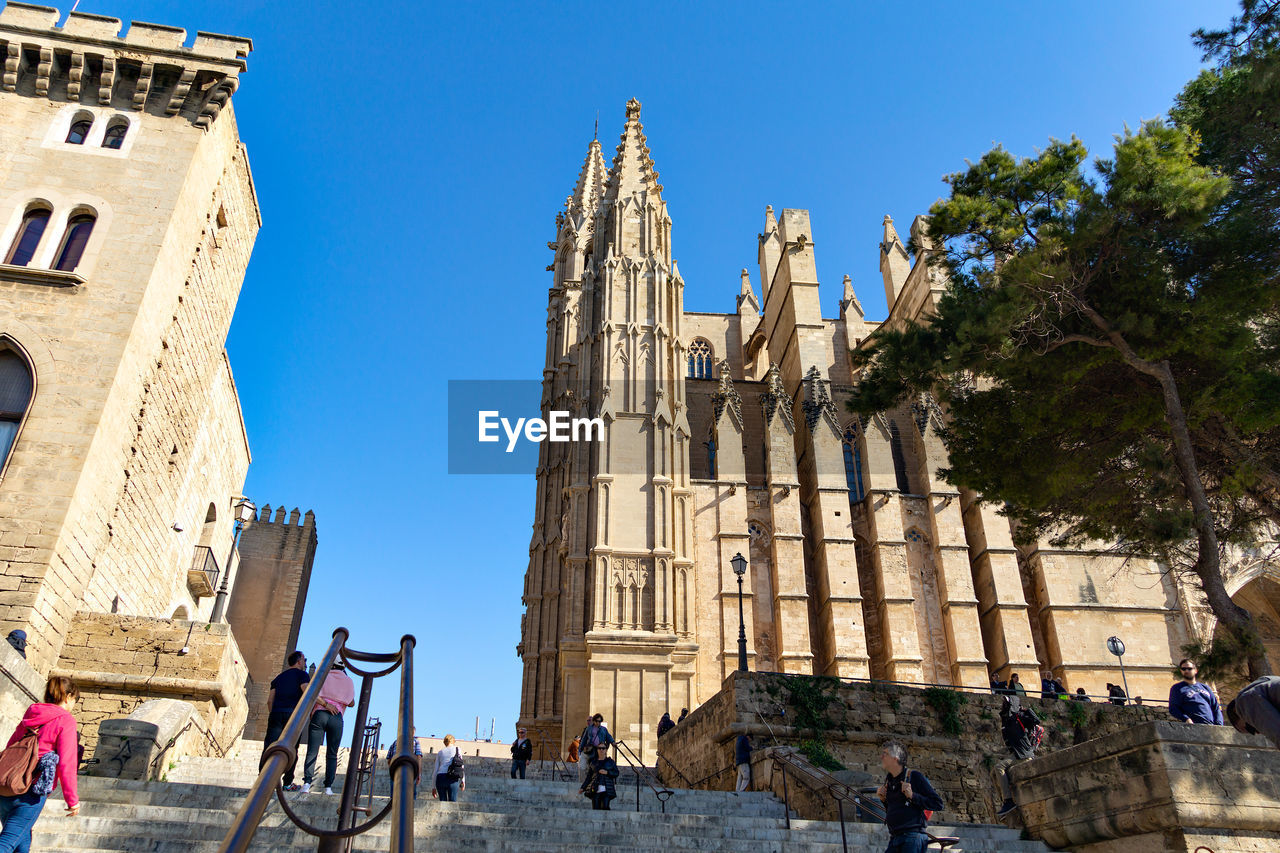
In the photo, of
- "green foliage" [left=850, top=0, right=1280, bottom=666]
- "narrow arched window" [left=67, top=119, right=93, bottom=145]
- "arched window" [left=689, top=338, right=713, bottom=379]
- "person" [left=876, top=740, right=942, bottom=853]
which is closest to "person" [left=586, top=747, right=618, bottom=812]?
"person" [left=876, top=740, right=942, bottom=853]

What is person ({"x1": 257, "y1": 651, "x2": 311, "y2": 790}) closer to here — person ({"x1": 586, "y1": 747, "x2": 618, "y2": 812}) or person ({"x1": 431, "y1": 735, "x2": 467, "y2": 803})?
person ({"x1": 431, "y1": 735, "x2": 467, "y2": 803})

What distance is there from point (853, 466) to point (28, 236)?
20.9m

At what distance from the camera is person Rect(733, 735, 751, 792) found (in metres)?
12.0

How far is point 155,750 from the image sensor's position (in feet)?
29.1

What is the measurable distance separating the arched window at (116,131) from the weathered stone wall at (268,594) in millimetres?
16279

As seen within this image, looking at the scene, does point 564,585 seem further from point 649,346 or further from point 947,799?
point 947,799

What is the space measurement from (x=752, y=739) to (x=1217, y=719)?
7030 millimetres

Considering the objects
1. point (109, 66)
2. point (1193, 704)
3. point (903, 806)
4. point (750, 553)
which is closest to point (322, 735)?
point (903, 806)

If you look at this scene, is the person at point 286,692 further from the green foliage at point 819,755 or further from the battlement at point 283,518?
the battlement at point 283,518

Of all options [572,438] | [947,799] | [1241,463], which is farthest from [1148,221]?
[572,438]

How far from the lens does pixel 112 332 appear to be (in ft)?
43.2

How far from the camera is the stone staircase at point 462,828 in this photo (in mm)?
6176

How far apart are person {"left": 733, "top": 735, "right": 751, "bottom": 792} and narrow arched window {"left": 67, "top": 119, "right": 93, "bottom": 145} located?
1399 cm

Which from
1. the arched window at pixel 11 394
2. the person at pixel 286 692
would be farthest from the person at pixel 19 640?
the person at pixel 286 692
